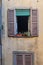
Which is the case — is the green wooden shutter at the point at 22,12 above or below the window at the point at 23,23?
above

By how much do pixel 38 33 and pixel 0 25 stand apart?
5.91ft

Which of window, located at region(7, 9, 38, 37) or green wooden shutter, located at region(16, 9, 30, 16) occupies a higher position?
green wooden shutter, located at region(16, 9, 30, 16)

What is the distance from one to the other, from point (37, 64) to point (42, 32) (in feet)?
4.93

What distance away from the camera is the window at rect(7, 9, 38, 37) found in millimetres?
47469

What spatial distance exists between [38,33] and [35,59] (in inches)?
47.8

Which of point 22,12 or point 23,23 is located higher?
point 22,12

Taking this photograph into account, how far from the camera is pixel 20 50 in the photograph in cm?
4750

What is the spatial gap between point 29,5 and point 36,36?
1.48 meters

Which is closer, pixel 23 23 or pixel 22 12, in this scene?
pixel 22 12

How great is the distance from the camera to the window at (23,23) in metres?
47.5

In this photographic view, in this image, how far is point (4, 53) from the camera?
47.5 m

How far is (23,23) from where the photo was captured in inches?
1877

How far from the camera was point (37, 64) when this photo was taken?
47.6 metres

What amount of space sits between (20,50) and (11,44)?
0.50 m
